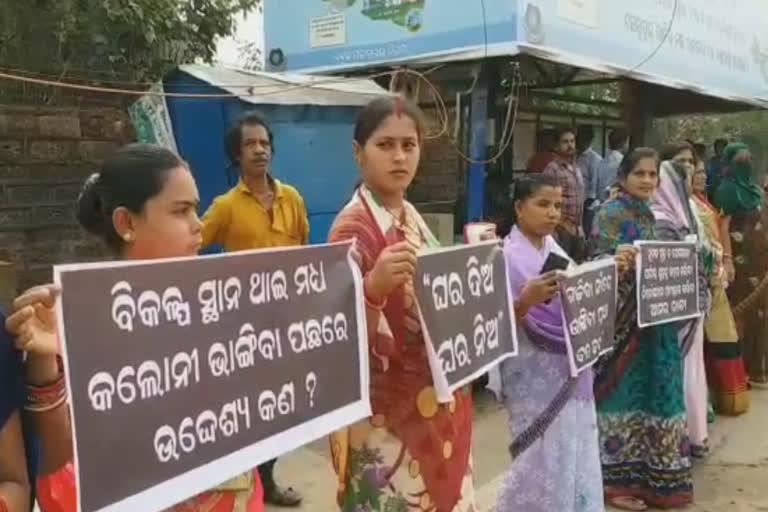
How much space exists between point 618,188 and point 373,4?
312 centimetres

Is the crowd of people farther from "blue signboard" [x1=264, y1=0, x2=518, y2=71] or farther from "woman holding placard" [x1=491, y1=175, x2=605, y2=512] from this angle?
"blue signboard" [x1=264, y1=0, x2=518, y2=71]

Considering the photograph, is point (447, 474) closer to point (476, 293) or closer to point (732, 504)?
point (476, 293)

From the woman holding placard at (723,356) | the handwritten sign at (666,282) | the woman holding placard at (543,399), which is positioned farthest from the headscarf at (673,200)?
the woman holding placard at (543,399)

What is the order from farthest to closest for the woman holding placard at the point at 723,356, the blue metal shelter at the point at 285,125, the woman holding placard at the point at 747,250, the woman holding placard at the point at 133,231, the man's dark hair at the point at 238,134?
the woman holding placard at the point at 747,250, the woman holding placard at the point at 723,356, the blue metal shelter at the point at 285,125, the man's dark hair at the point at 238,134, the woman holding placard at the point at 133,231

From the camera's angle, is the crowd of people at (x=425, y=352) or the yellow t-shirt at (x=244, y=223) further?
the yellow t-shirt at (x=244, y=223)

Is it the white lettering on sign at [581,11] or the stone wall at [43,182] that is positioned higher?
the white lettering on sign at [581,11]

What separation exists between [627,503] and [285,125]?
120 inches

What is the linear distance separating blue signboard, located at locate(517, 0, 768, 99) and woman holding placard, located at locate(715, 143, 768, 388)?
1385 millimetres

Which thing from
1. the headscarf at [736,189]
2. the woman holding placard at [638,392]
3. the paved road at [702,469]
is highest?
the headscarf at [736,189]

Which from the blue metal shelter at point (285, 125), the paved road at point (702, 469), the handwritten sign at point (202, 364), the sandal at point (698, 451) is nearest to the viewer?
the handwritten sign at point (202, 364)

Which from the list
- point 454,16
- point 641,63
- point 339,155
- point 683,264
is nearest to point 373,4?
point 454,16

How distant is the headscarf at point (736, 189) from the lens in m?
5.72

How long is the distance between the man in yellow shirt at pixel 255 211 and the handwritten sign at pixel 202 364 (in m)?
1.83

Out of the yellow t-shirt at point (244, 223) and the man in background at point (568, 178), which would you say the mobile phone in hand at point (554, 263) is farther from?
the man in background at point (568, 178)
